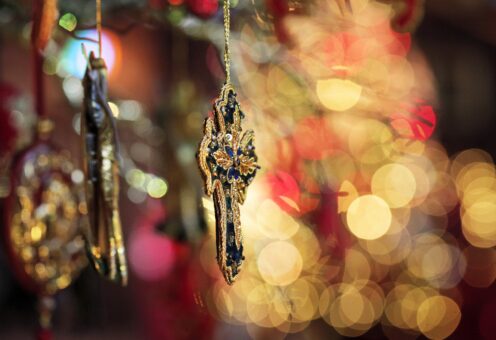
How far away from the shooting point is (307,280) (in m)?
3.20

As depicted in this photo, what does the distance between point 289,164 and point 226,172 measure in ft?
2.83

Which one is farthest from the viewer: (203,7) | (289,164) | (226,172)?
(289,164)

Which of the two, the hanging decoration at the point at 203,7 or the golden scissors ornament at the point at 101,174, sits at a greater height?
the hanging decoration at the point at 203,7

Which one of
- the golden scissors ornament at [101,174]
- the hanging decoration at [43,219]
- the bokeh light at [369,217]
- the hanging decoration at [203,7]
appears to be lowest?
the bokeh light at [369,217]

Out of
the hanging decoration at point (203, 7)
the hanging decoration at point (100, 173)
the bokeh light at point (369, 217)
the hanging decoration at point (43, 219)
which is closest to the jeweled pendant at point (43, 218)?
the hanging decoration at point (43, 219)

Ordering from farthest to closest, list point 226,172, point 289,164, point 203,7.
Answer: point 289,164 → point 203,7 → point 226,172

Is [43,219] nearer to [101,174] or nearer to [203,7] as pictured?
[203,7]

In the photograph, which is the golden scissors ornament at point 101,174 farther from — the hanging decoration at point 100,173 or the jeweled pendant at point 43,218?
the jeweled pendant at point 43,218

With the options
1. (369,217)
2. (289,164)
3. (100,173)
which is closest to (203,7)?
(289,164)

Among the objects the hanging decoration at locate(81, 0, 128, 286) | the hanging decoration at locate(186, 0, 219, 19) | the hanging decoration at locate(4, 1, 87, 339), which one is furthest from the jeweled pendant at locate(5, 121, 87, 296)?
the hanging decoration at locate(81, 0, 128, 286)

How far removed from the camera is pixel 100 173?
1.11m

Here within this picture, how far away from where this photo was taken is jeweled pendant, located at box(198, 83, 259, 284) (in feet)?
3.42

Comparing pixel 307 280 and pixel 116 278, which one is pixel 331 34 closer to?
pixel 116 278

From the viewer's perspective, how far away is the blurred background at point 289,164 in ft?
5.61
